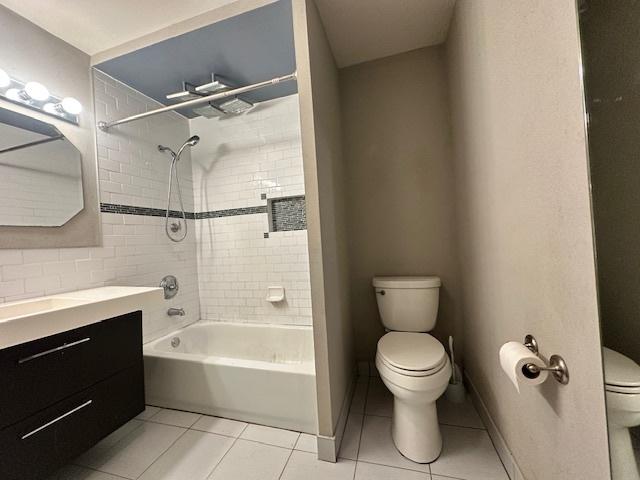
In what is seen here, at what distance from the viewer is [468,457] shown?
118 cm

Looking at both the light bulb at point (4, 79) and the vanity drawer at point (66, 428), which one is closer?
the vanity drawer at point (66, 428)

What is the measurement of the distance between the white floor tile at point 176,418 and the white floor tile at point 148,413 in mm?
32

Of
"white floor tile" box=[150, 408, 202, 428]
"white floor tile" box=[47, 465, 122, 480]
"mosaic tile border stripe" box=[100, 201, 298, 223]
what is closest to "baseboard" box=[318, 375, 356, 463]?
"white floor tile" box=[150, 408, 202, 428]

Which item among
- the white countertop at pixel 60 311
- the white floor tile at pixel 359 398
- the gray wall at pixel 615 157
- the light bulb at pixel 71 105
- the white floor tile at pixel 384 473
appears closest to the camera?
the gray wall at pixel 615 157

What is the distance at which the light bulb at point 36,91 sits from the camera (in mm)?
1296

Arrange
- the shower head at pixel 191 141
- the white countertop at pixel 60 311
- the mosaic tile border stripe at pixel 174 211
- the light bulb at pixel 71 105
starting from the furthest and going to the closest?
the shower head at pixel 191 141 < the mosaic tile border stripe at pixel 174 211 < the light bulb at pixel 71 105 < the white countertop at pixel 60 311

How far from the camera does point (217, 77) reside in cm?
178

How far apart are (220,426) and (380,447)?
0.92m

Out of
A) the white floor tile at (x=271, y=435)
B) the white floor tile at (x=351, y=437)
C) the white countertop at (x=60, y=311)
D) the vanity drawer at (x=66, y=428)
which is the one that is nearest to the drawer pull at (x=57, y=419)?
the vanity drawer at (x=66, y=428)

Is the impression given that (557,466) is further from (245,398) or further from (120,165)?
(120,165)

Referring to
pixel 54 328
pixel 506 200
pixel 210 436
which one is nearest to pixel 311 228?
pixel 506 200

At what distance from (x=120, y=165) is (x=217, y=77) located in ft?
3.08

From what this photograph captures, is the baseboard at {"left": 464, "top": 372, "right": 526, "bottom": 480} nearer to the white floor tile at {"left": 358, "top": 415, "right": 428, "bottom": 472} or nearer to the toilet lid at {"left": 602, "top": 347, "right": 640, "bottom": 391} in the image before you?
the white floor tile at {"left": 358, "top": 415, "right": 428, "bottom": 472}

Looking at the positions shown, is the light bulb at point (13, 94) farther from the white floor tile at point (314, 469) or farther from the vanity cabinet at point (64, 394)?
the white floor tile at point (314, 469)
